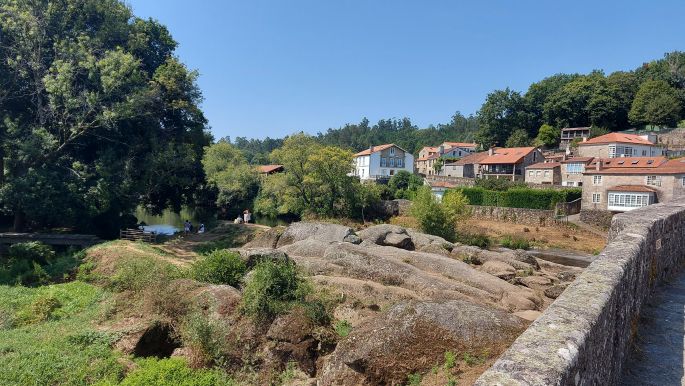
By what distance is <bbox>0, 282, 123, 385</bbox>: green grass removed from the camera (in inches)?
428

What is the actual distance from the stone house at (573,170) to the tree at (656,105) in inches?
1056

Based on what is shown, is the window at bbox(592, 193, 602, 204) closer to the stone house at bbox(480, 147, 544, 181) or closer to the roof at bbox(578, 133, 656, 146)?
the roof at bbox(578, 133, 656, 146)

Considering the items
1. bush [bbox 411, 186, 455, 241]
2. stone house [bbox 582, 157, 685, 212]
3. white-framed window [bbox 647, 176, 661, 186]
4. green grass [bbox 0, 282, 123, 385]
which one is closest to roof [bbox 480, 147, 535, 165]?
stone house [bbox 582, 157, 685, 212]

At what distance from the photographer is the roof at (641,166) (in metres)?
41.3

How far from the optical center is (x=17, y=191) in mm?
25141

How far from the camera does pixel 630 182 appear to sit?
44000 millimetres

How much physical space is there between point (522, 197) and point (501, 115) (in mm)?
44053

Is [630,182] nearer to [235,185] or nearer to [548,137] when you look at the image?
[548,137]

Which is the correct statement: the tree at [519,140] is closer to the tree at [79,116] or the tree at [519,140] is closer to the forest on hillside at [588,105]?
the forest on hillside at [588,105]

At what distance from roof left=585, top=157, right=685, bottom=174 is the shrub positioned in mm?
40846

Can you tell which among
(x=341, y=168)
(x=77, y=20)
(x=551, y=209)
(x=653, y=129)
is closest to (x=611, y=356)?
(x=77, y=20)

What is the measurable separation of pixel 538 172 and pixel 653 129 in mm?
26757

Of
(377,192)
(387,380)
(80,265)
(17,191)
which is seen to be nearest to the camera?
(387,380)

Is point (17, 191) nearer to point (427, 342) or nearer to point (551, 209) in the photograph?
point (427, 342)
